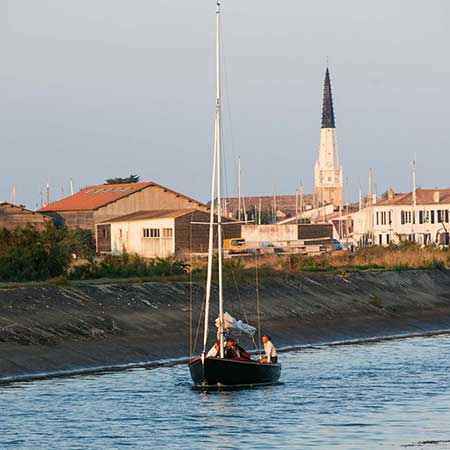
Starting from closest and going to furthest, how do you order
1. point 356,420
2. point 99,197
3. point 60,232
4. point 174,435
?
point 174,435 → point 356,420 → point 60,232 → point 99,197

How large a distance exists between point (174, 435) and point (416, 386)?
11143mm

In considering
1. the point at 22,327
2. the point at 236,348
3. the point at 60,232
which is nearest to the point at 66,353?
the point at 22,327

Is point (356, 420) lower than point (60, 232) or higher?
lower

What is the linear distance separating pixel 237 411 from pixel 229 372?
11.6 feet

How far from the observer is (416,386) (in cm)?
4075

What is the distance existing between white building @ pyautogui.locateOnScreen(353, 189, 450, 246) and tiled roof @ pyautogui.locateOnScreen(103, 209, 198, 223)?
3324cm

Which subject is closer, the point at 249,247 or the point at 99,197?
the point at 249,247

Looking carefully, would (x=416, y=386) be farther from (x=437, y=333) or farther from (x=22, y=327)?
(x=437, y=333)

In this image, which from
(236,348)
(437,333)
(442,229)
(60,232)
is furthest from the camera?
(442,229)

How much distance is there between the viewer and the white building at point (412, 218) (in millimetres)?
127812

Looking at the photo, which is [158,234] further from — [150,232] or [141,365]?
[141,365]

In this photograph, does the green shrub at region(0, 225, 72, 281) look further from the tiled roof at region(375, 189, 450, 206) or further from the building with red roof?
the tiled roof at region(375, 189, 450, 206)

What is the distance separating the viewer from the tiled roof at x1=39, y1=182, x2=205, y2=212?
105m

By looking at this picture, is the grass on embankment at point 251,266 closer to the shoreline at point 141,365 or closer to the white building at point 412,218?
the shoreline at point 141,365
